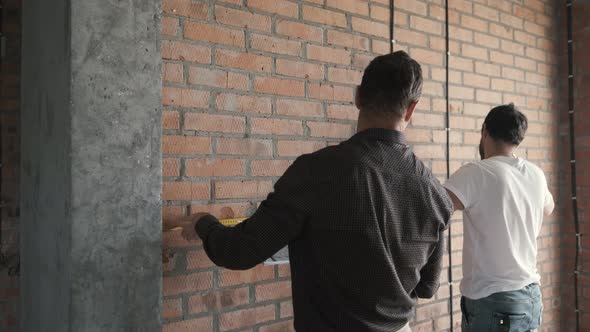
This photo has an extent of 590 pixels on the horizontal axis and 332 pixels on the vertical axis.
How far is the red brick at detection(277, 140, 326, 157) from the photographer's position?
2.26m

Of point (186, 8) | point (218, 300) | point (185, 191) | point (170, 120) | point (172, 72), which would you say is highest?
point (186, 8)

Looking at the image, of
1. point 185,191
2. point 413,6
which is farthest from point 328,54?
point 185,191

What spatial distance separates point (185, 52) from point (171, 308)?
965mm

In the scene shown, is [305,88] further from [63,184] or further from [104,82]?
[63,184]

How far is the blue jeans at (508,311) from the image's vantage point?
2359 millimetres

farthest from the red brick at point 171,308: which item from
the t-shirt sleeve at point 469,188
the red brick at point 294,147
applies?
the t-shirt sleeve at point 469,188

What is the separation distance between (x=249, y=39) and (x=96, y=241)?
41.1 inches

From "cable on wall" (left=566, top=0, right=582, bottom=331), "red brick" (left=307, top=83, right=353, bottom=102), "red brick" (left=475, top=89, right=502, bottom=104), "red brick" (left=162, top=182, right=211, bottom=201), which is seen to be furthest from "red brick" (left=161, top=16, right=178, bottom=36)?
"cable on wall" (left=566, top=0, right=582, bottom=331)

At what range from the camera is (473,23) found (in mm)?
3160

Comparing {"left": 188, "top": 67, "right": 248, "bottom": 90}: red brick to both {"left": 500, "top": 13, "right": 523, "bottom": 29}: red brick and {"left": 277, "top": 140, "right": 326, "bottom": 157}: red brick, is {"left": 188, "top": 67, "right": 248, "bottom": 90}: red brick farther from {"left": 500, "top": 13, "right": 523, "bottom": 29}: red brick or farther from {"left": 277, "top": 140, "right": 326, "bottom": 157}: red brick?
{"left": 500, "top": 13, "right": 523, "bottom": 29}: red brick

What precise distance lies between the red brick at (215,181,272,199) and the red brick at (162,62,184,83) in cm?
43

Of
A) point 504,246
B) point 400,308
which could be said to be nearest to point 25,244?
point 400,308

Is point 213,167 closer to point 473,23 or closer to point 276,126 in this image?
point 276,126

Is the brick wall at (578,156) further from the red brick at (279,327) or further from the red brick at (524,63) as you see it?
the red brick at (279,327)
